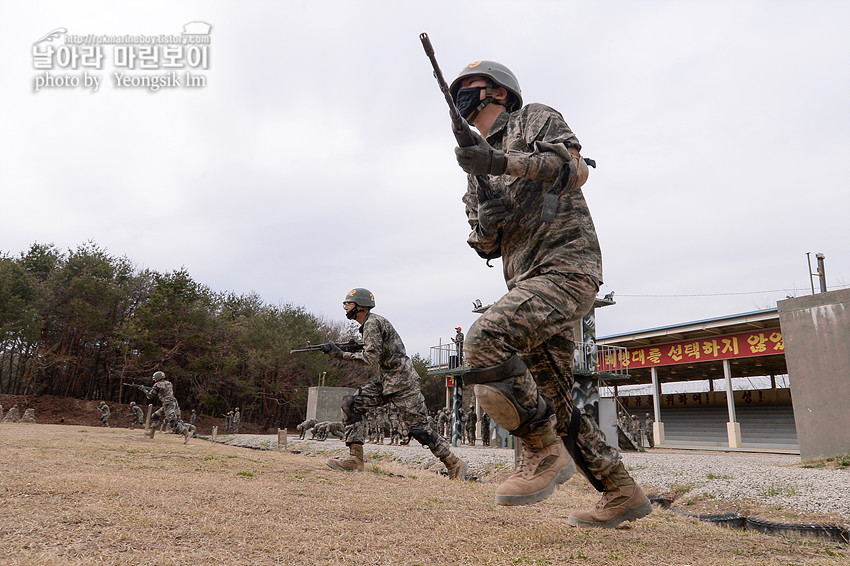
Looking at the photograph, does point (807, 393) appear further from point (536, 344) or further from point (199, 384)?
point (199, 384)

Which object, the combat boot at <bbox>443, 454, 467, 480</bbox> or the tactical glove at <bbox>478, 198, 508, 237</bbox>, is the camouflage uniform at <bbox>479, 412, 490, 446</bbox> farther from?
the tactical glove at <bbox>478, 198, 508, 237</bbox>

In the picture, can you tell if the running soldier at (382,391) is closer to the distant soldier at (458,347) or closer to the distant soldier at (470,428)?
the distant soldier at (458,347)

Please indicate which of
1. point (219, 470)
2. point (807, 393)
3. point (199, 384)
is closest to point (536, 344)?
point (219, 470)

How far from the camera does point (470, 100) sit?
2.85m

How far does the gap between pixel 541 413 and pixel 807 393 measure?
→ 8543 millimetres

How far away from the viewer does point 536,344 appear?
7.75 feet

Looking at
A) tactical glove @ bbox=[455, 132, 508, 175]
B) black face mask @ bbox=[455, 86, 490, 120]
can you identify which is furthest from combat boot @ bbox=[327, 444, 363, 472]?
tactical glove @ bbox=[455, 132, 508, 175]

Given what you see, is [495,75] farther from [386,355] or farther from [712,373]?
[712,373]

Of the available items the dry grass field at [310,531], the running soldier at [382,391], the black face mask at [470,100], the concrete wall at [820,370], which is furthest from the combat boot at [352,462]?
the concrete wall at [820,370]

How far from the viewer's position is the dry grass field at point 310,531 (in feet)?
6.23

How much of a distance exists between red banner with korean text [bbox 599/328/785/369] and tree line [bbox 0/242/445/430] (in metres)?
14.1

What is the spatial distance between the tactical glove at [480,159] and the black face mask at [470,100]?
2.25 feet

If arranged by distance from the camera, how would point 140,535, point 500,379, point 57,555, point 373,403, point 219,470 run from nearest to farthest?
point 57,555 → point 140,535 → point 500,379 → point 219,470 → point 373,403

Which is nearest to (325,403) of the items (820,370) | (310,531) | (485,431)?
(485,431)
